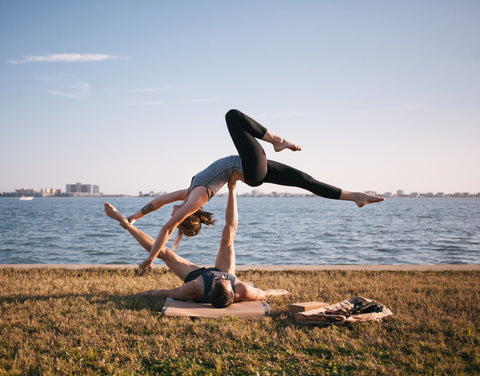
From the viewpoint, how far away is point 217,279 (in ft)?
16.1

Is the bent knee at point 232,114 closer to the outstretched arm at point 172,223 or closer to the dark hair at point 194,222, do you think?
the outstretched arm at point 172,223

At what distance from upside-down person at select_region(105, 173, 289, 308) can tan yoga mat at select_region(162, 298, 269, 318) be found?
0.10 metres

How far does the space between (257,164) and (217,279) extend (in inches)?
58.6

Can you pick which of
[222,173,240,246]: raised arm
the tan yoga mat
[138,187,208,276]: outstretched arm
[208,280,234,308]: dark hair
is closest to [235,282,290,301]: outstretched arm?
the tan yoga mat

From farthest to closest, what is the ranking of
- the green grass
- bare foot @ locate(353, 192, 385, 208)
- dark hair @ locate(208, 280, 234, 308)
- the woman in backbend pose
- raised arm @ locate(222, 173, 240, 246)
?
raised arm @ locate(222, 173, 240, 246) → bare foot @ locate(353, 192, 385, 208) → the woman in backbend pose → dark hair @ locate(208, 280, 234, 308) → the green grass

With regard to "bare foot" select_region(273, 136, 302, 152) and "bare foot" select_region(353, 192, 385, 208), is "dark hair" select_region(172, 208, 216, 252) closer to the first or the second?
"bare foot" select_region(273, 136, 302, 152)

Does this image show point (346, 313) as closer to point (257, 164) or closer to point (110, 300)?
point (257, 164)

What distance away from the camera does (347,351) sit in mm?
3502

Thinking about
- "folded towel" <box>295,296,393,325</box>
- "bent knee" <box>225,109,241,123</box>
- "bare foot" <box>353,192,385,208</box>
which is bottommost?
"folded towel" <box>295,296,393,325</box>

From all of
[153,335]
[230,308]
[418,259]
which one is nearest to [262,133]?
[230,308]

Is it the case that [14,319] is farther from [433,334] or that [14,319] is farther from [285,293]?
[433,334]

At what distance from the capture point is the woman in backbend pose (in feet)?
15.6

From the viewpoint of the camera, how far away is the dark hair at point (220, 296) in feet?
15.3

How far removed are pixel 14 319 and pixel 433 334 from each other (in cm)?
438
